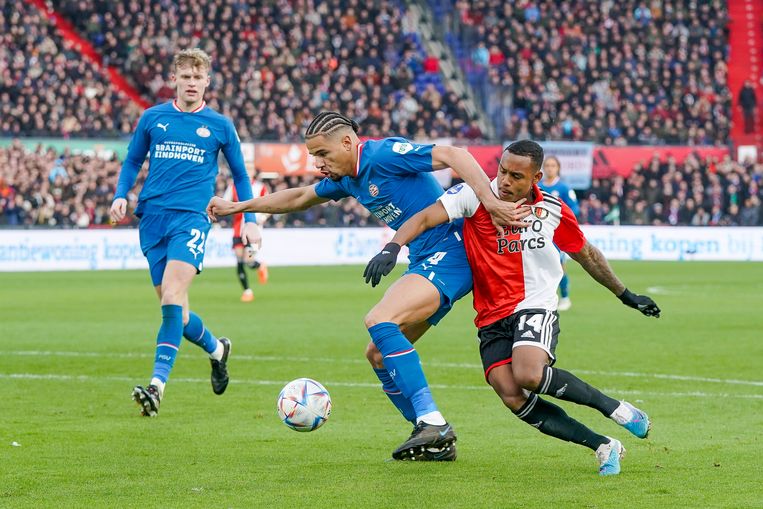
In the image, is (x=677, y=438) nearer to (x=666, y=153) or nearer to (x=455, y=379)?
(x=455, y=379)

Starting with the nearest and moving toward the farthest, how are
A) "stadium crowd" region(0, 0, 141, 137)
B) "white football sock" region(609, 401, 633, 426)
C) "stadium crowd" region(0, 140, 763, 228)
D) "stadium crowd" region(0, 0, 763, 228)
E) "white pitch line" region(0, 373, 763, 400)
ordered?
1. "white football sock" region(609, 401, 633, 426)
2. "white pitch line" region(0, 373, 763, 400)
3. "stadium crowd" region(0, 140, 763, 228)
4. "stadium crowd" region(0, 0, 141, 137)
5. "stadium crowd" region(0, 0, 763, 228)

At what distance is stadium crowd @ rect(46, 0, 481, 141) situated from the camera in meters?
37.2

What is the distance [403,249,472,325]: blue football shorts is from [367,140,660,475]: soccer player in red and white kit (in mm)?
128

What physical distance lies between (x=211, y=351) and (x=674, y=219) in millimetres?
28434

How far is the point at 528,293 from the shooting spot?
720 cm

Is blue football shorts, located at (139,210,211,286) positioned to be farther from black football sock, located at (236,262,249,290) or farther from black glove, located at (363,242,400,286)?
black football sock, located at (236,262,249,290)

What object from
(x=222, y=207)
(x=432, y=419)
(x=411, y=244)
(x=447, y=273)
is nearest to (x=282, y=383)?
(x=222, y=207)

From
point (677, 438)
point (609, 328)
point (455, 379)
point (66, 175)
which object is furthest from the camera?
point (66, 175)

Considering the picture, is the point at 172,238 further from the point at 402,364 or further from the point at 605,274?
the point at 605,274

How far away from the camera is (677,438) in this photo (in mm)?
8234

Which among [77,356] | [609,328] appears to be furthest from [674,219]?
[77,356]

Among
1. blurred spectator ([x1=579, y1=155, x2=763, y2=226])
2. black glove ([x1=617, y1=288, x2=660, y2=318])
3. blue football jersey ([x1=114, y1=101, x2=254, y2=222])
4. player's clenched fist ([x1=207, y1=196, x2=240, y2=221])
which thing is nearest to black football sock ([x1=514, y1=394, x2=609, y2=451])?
black glove ([x1=617, y1=288, x2=660, y2=318])

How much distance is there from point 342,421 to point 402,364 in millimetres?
1937

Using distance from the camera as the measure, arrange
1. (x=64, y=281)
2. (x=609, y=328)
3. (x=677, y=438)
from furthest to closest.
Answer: (x=64, y=281), (x=609, y=328), (x=677, y=438)
